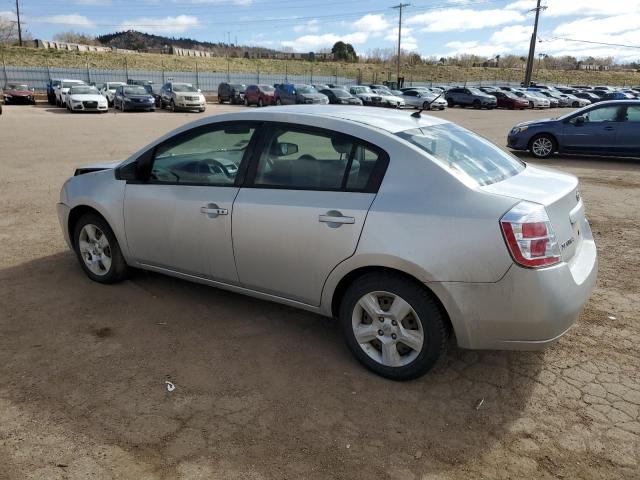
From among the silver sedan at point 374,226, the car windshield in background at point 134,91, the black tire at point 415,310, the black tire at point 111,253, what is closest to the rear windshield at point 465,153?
the silver sedan at point 374,226

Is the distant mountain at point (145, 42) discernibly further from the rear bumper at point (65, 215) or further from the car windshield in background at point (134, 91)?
the rear bumper at point (65, 215)

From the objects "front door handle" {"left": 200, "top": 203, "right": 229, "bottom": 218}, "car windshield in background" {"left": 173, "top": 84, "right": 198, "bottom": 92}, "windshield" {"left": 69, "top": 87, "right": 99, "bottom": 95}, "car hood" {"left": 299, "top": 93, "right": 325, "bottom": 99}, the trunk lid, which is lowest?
"front door handle" {"left": 200, "top": 203, "right": 229, "bottom": 218}

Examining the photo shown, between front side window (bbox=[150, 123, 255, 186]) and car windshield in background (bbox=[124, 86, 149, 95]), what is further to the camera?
car windshield in background (bbox=[124, 86, 149, 95])

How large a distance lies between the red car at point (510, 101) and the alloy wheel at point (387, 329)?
42.7 metres

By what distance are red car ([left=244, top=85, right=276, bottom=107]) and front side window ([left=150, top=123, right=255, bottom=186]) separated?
104 feet

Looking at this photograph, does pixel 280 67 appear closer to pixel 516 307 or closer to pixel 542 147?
pixel 542 147

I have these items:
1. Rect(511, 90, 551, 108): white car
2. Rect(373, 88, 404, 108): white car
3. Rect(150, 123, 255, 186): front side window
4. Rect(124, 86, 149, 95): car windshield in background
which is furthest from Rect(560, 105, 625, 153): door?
Rect(511, 90, 551, 108): white car

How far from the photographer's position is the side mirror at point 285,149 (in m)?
3.63

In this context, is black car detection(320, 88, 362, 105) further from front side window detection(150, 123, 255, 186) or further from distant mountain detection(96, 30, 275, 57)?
distant mountain detection(96, 30, 275, 57)

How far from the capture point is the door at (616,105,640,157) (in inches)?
493

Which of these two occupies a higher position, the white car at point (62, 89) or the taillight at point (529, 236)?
the white car at point (62, 89)

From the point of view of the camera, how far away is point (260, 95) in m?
35.6

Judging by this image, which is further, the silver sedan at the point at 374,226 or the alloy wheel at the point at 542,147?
the alloy wheel at the point at 542,147

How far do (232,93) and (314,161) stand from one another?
126 ft
